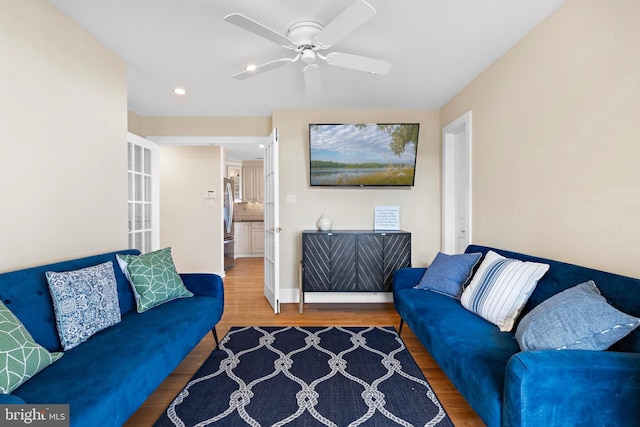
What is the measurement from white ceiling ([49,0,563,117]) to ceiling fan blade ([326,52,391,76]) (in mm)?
237

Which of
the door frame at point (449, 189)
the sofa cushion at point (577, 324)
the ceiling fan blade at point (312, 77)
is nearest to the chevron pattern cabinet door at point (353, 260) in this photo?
the door frame at point (449, 189)

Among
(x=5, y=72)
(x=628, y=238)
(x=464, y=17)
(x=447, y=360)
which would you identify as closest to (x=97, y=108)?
(x=5, y=72)

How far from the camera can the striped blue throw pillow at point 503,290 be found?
6.24 ft

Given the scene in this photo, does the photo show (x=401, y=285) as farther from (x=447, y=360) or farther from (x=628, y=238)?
(x=628, y=238)

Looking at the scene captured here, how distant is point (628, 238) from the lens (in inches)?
62.7

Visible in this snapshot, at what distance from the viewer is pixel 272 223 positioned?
381 cm

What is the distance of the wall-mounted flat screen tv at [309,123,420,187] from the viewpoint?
3.80 metres

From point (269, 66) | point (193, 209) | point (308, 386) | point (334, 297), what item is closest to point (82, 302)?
point (308, 386)

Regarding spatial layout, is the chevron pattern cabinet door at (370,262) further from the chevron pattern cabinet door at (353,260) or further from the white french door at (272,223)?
the white french door at (272,223)

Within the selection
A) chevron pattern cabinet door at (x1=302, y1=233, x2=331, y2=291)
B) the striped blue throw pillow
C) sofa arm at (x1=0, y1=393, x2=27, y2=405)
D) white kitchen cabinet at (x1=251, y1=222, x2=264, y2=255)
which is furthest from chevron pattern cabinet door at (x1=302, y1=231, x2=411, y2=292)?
white kitchen cabinet at (x1=251, y1=222, x2=264, y2=255)

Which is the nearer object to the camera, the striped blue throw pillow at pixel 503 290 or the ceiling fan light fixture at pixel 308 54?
the striped blue throw pillow at pixel 503 290

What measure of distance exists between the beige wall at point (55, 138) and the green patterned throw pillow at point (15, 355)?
564 millimetres

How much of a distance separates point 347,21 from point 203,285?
2.22 metres

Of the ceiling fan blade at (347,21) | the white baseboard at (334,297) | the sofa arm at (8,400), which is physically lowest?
the white baseboard at (334,297)
